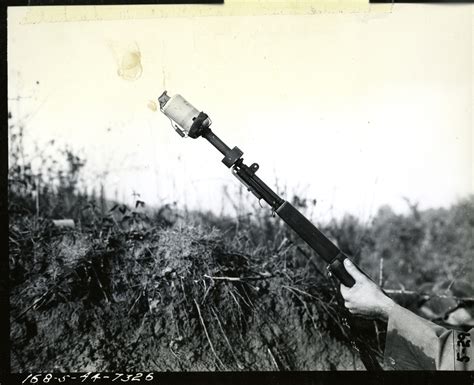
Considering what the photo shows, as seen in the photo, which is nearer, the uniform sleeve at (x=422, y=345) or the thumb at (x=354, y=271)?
the uniform sleeve at (x=422, y=345)

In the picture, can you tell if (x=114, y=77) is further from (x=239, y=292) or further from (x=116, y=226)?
(x=239, y=292)

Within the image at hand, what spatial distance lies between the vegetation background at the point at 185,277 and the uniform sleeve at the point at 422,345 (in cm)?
A: 24

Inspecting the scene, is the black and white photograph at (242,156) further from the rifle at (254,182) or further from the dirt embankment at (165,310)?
the rifle at (254,182)

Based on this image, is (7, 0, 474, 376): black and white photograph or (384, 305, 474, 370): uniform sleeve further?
(7, 0, 474, 376): black and white photograph

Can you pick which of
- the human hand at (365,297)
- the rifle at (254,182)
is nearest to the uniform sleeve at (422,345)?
the human hand at (365,297)

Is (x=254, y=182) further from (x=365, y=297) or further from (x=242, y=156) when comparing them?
(x=365, y=297)

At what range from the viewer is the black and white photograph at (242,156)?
10.9 feet

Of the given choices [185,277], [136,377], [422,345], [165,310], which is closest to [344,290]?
[422,345]

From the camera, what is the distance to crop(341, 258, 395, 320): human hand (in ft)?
10.2

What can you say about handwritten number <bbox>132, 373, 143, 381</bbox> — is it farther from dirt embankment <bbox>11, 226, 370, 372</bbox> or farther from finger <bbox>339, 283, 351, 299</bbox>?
finger <bbox>339, 283, 351, 299</bbox>

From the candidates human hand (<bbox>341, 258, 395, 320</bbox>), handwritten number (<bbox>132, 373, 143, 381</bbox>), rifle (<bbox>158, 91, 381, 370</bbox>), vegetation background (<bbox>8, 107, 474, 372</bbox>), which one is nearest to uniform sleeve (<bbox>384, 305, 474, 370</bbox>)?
human hand (<bbox>341, 258, 395, 320</bbox>)

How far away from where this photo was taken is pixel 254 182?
10.6 feet

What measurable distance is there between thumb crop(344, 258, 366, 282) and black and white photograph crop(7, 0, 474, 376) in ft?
0.70

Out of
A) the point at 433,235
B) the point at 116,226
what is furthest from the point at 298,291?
the point at 116,226
